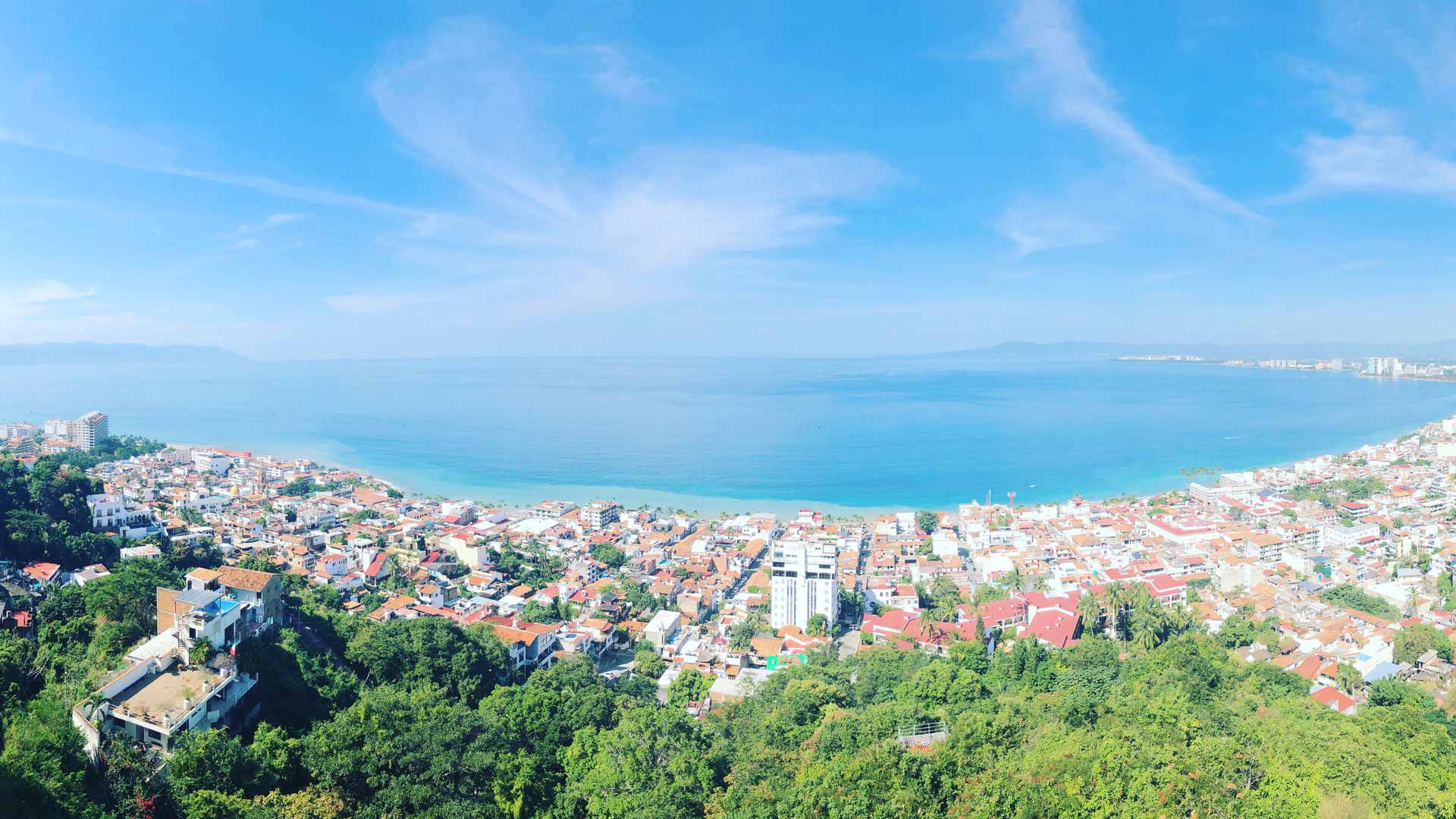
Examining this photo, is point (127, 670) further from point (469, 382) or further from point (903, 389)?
point (469, 382)

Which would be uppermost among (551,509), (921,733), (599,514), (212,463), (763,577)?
(212,463)

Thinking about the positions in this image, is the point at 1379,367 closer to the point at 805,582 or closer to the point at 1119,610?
the point at 1119,610

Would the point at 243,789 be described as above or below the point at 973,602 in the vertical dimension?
above

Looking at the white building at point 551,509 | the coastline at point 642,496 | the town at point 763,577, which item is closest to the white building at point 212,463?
the town at point 763,577

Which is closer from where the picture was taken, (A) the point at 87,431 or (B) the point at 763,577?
(B) the point at 763,577

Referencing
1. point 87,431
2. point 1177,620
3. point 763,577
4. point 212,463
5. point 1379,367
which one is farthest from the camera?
point 1379,367

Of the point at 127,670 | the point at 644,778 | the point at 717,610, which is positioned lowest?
the point at 717,610

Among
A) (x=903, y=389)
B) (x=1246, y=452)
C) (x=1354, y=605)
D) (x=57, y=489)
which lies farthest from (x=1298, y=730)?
(x=903, y=389)

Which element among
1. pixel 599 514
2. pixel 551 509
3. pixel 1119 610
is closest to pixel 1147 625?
pixel 1119 610
